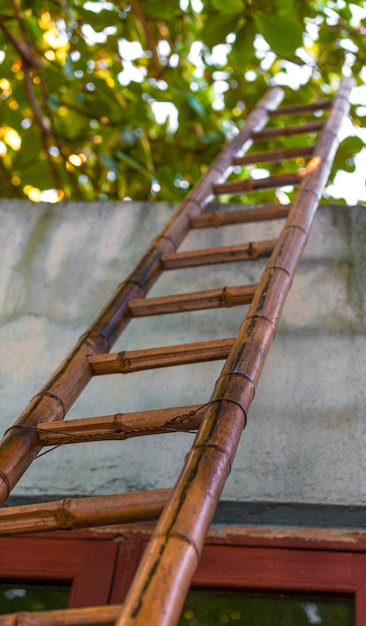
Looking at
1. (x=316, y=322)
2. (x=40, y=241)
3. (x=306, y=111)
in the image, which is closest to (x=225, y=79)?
(x=306, y=111)

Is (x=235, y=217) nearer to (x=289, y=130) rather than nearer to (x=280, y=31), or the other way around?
(x=280, y=31)

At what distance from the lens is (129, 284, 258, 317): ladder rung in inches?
65.7

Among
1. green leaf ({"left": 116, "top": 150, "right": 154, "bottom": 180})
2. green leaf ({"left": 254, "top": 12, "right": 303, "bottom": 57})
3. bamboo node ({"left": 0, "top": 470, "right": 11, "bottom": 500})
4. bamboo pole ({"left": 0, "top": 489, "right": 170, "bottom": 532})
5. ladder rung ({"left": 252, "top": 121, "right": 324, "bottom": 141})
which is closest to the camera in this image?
Answer: bamboo pole ({"left": 0, "top": 489, "right": 170, "bottom": 532})

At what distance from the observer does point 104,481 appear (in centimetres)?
180

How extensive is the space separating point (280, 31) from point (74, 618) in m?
1.75

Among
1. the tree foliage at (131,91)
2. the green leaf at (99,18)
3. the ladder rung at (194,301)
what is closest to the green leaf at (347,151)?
the tree foliage at (131,91)

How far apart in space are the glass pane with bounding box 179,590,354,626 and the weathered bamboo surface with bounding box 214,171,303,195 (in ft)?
3.61

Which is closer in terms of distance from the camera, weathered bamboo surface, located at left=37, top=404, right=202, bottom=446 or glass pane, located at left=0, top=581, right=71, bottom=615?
weathered bamboo surface, located at left=37, top=404, right=202, bottom=446

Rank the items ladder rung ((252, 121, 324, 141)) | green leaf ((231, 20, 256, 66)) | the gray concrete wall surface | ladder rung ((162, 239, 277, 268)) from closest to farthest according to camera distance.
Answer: the gray concrete wall surface, ladder rung ((162, 239, 277, 268)), green leaf ((231, 20, 256, 66)), ladder rung ((252, 121, 324, 141))

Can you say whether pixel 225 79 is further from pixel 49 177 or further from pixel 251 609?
pixel 251 609

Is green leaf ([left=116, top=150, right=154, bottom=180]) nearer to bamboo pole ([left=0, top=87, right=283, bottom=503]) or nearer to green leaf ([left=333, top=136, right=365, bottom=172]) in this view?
bamboo pole ([left=0, top=87, right=283, bottom=503])

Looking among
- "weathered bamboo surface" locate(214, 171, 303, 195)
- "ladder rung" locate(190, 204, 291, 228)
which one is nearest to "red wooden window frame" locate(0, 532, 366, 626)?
"ladder rung" locate(190, 204, 291, 228)

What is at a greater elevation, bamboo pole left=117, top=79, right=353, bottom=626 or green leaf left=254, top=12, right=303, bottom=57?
green leaf left=254, top=12, right=303, bottom=57

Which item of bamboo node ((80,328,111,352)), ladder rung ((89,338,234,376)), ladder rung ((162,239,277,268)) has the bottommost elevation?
ladder rung ((89,338,234,376))
